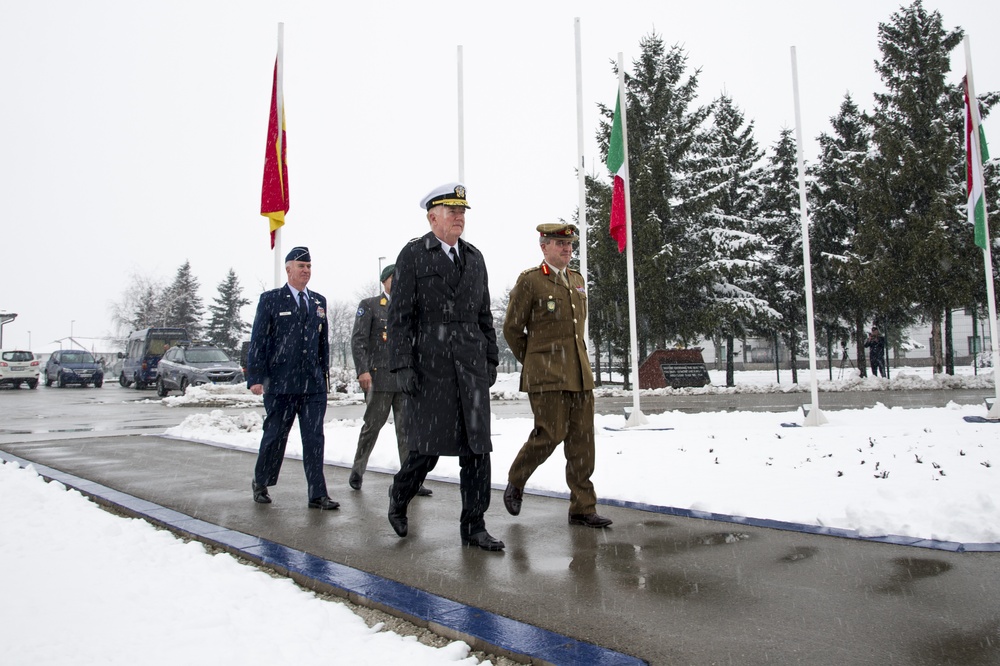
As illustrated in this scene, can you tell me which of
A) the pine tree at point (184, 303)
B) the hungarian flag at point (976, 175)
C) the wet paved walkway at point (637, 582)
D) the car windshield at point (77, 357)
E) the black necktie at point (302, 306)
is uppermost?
the pine tree at point (184, 303)

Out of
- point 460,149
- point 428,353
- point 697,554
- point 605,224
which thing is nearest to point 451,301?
point 428,353

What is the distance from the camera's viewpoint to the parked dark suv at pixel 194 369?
2733cm

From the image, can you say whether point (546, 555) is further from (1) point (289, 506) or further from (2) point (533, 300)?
(1) point (289, 506)

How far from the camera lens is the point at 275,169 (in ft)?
35.1

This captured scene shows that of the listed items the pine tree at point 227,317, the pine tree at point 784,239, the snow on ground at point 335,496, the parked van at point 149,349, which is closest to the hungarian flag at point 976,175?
the snow on ground at point 335,496

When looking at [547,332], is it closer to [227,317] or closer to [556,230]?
[556,230]

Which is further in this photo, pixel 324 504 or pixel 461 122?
pixel 461 122

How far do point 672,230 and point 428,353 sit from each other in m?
24.9

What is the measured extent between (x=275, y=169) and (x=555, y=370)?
23.2ft

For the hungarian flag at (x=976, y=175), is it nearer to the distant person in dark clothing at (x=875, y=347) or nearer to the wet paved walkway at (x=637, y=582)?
the wet paved walkway at (x=637, y=582)

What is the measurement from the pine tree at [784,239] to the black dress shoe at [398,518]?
26.1m

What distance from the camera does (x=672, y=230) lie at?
2814 centimetres

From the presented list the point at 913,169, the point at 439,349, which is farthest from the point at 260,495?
the point at 913,169

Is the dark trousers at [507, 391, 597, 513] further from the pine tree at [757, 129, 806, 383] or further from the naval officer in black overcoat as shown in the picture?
the pine tree at [757, 129, 806, 383]
